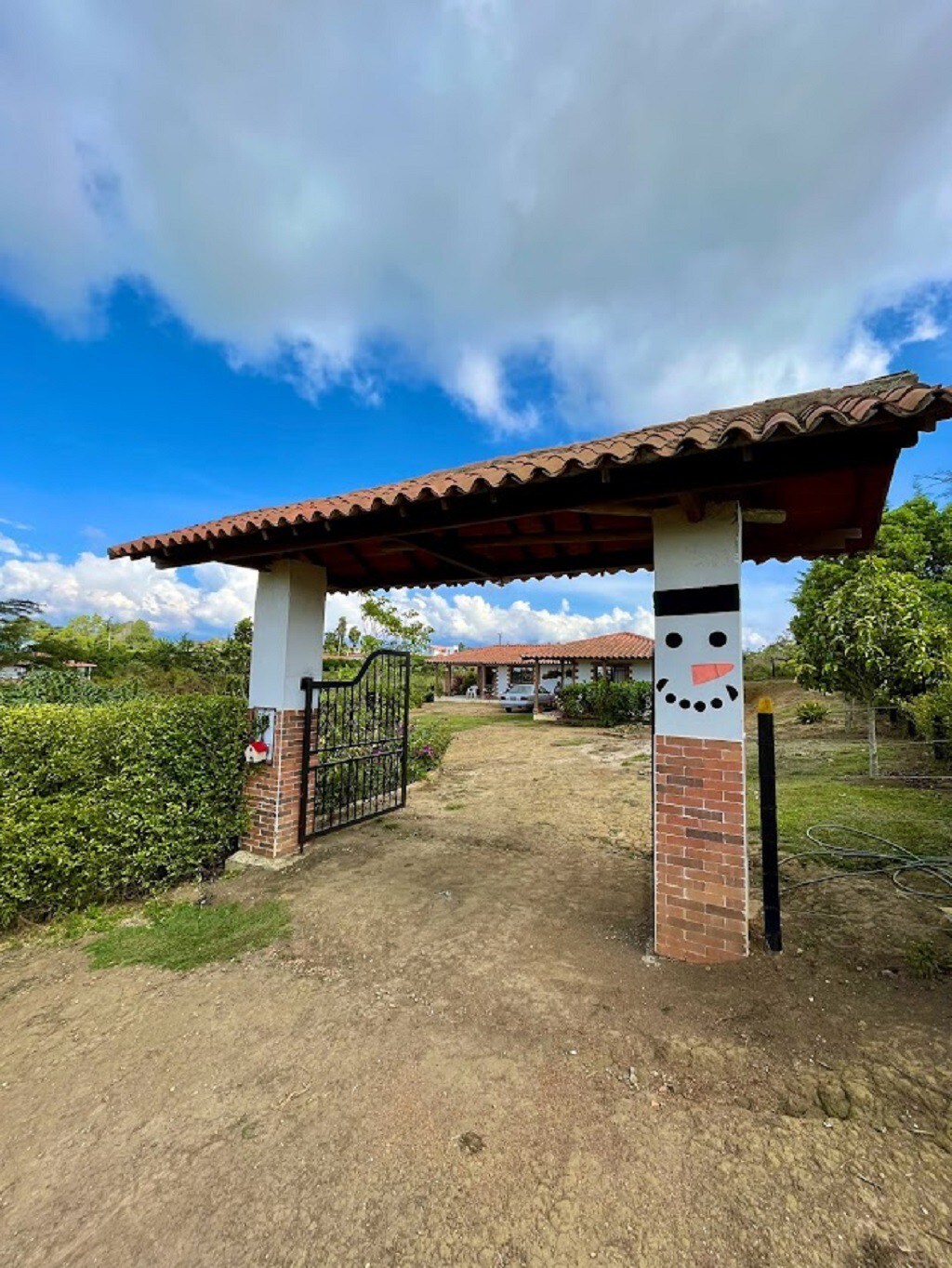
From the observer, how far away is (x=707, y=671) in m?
3.02

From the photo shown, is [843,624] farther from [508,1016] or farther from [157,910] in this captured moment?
[157,910]

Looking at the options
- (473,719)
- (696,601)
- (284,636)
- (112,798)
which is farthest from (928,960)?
(473,719)

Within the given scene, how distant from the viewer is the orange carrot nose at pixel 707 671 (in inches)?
118

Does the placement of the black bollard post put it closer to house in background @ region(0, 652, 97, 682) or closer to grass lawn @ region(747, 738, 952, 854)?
grass lawn @ region(747, 738, 952, 854)

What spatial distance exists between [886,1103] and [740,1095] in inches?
20.3

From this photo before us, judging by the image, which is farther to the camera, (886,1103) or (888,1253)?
(886,1103)

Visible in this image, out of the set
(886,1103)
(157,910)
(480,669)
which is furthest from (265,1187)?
(480,669)

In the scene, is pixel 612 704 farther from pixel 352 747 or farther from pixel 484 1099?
pixel 484 1099

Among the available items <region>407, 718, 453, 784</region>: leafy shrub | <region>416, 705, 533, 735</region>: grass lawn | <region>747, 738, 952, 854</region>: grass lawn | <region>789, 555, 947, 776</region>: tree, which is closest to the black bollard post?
<region>747, 738, 952, 854</region>: grass lawn

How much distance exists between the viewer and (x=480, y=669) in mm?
33531

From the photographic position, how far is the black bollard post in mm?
2984

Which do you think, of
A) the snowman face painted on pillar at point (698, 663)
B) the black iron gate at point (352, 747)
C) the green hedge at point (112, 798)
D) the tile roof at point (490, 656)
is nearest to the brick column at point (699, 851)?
the snowman face painted on pillar at point (698, 663)

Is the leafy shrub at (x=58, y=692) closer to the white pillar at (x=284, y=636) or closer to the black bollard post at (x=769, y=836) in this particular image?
the white pillar at (x=284, y=636)

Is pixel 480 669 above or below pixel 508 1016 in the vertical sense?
above
